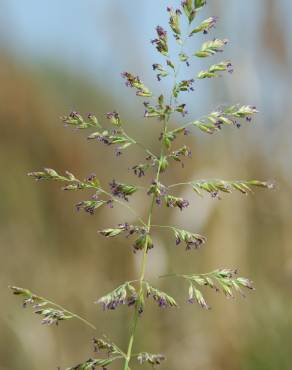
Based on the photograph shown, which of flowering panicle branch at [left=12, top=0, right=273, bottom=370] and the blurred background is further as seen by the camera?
the blurred background

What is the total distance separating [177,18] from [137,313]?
0.32m

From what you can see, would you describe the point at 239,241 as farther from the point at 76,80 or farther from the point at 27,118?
the point at 76,80

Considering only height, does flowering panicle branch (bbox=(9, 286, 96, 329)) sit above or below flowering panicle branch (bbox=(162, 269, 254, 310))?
below

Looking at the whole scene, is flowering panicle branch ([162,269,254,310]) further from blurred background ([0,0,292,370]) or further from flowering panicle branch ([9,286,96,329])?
blurred background ([0,0,292,370])

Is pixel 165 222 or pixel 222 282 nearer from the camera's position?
pixel 222 282

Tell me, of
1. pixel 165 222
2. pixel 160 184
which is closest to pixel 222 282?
pixel 160 184

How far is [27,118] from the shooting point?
9.65ft

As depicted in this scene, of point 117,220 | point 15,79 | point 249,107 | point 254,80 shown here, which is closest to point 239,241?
point 117,220

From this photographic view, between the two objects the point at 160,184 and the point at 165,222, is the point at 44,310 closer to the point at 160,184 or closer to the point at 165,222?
the point at 160,184

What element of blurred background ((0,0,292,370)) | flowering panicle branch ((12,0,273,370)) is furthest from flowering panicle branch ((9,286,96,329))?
blurred background ((0,0,292,370))

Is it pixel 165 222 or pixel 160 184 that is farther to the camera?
pixel 165 222

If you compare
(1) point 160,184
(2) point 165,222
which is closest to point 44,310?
(1) point 160,184

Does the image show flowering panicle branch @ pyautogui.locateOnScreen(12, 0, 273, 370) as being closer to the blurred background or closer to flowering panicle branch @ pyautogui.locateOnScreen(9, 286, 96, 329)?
flowering panicle branch @ pyautogui.locateOnScreen(9, 286, 96, 329)

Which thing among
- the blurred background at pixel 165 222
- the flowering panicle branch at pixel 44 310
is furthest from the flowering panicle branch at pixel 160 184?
the blurred background at pixel 165 222
